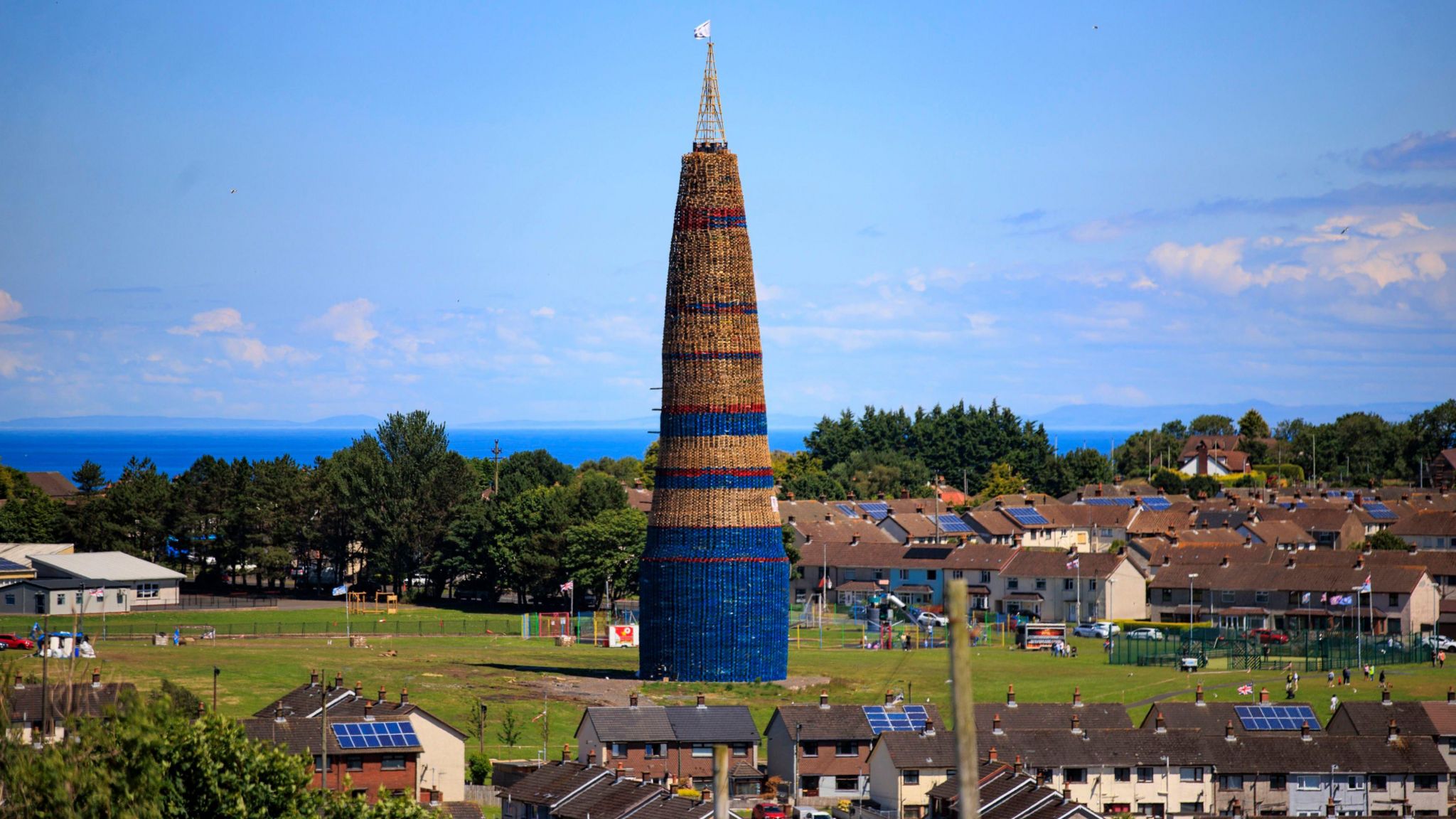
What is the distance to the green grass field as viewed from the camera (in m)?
81.0

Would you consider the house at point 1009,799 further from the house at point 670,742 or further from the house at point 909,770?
the house at point 670,742

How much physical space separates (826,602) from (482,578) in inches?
942

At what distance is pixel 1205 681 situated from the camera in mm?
94125

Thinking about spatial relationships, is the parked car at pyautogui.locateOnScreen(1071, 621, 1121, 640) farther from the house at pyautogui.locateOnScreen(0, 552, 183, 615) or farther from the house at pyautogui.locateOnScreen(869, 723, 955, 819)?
the house at pyautogui.locateOnScreen(0, 552, 183, 615)

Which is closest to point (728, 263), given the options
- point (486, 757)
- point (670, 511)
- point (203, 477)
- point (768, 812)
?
point (670, 511)

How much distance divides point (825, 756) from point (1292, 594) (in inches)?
2482

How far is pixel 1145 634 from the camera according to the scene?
11544 cm

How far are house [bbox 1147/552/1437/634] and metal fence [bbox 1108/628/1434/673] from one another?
28.1 feet

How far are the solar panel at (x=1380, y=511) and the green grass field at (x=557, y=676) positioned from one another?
69850 mm

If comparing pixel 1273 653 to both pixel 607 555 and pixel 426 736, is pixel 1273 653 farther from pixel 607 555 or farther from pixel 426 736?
pixel 426 736

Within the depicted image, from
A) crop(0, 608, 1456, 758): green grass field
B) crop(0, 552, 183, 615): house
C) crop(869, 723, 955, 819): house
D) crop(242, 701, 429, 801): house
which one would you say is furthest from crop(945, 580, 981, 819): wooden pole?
crop(0, 552, 183, 615): house

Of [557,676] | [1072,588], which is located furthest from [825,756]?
[1072,588]

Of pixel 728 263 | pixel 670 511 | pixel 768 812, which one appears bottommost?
pixel 768 812

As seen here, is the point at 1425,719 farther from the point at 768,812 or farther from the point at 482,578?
the point at 482,578
